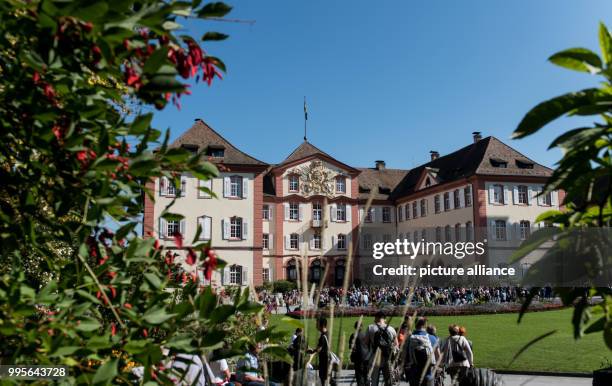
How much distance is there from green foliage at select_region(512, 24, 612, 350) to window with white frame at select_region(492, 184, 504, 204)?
146ft

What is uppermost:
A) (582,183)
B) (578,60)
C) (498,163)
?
(498,163)

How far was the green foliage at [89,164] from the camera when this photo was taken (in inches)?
60.7

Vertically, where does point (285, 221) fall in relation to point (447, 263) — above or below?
above

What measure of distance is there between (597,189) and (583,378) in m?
13.0

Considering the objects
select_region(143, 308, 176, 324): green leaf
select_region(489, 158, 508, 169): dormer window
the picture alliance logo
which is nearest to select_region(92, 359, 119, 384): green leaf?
select_region(143, 308, 176, 324): green leaf

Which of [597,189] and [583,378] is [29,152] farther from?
[583,378]

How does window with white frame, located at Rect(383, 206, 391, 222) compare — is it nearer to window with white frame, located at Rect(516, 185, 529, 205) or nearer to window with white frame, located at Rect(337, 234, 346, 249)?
window with white frame, located at Rect(337, 234, 346, 249)

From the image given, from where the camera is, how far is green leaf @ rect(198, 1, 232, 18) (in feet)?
5.77

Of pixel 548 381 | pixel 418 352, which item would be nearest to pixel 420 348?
pixel 418 352

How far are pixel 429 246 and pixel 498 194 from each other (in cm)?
964

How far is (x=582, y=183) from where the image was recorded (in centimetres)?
148

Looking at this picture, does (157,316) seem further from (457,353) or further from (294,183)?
(294,183)

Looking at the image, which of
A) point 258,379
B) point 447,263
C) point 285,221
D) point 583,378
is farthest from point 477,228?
point 258,379

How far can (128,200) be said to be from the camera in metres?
1.92
